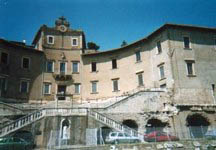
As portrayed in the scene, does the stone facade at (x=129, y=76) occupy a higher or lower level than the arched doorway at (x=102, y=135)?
higher

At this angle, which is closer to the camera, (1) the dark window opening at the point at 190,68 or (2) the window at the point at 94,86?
(1) the dark window opening at the point at 190,68

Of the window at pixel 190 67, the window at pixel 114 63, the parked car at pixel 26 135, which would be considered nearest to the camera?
the parked car at pixel 26 135

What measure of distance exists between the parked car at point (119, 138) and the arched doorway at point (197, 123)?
17.4 ft

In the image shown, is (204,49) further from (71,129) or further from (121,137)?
(71,129)

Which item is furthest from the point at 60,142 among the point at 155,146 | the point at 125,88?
the point at 125,88

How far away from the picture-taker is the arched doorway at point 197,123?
18.4 m

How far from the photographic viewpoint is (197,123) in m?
26.8

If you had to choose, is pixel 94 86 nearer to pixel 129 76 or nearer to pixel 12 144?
pixel 129 76

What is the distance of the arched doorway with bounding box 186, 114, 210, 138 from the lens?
18422 millimetres

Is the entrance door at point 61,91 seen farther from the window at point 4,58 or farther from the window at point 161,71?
the window at point 161,71

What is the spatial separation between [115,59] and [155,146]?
66.0ft

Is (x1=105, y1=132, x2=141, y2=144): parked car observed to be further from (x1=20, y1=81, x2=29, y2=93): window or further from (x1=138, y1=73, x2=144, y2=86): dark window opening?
(x1=20, y1=81, x2=29, y2=93): window

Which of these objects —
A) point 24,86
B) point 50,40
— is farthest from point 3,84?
point 50,40

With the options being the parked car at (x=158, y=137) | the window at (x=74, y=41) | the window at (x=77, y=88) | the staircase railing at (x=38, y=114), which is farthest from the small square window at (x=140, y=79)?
the window at (x=74, y=41)
